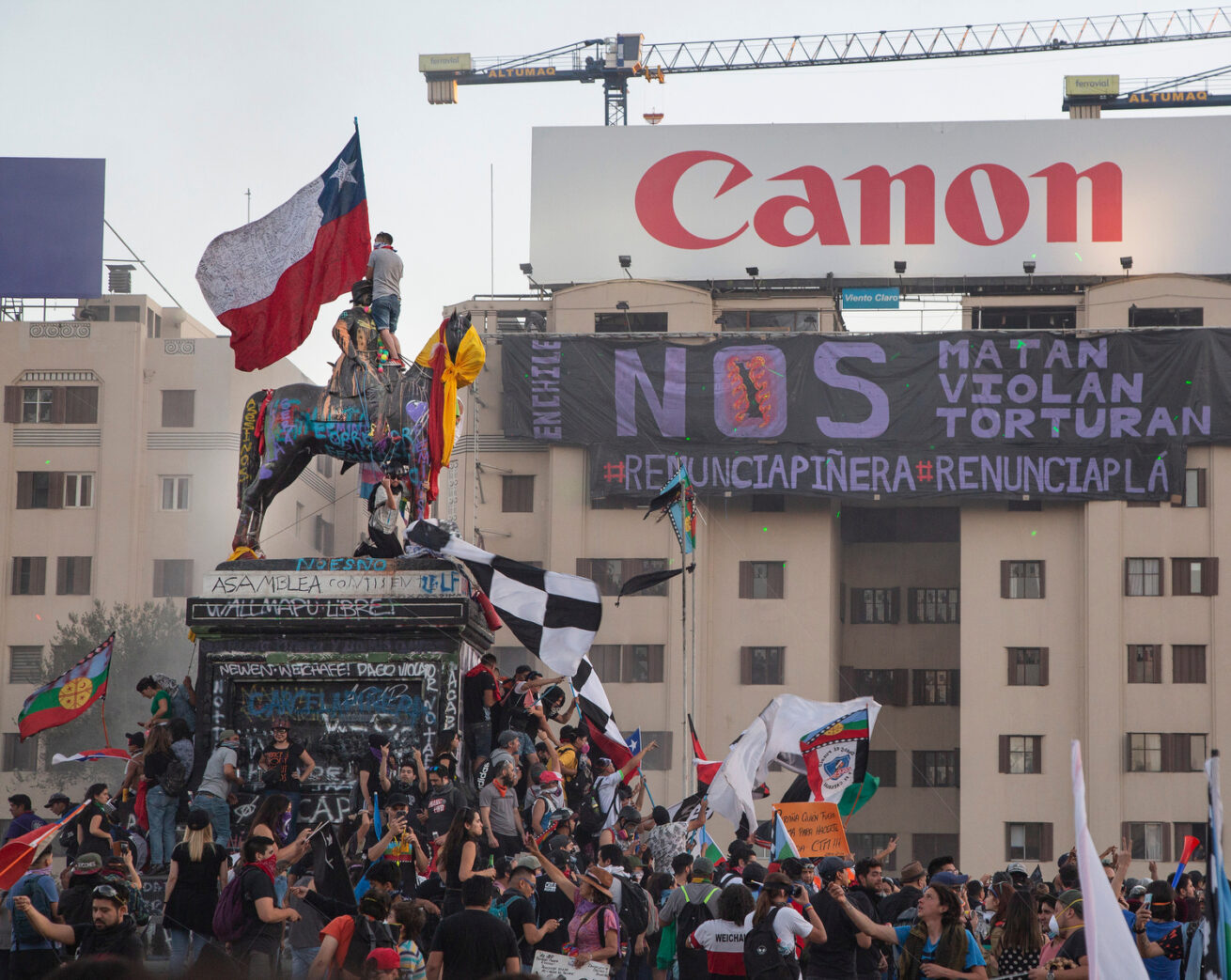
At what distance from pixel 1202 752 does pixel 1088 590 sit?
6.57m

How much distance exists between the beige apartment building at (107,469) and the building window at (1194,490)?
3175 cm

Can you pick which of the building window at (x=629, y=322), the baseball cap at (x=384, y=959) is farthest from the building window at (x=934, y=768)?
the baseball cap at (x=384, y=959)

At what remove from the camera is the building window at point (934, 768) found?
2667 inches

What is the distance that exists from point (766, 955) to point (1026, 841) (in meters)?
52.4

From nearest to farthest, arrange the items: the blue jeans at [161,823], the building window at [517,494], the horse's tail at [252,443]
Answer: the blue jeans at [161,823], the horse's tail at [252,443], the building window at [517,494]

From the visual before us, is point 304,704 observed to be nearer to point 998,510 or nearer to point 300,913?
point 300,913

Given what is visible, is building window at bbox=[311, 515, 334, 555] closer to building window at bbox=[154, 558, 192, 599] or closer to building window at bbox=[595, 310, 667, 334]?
building window at bbox=[154, 558, 192, 599]

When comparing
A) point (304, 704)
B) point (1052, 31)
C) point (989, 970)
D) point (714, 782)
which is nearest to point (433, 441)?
point (304, 704)

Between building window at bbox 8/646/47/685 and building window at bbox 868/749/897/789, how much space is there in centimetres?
3075

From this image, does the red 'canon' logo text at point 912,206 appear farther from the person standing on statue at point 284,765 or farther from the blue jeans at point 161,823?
the blue jeans at point 161,823

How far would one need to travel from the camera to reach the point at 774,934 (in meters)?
13.4

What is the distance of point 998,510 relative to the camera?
65.7 meters

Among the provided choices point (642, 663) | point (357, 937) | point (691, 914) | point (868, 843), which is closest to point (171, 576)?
point (642, 663)

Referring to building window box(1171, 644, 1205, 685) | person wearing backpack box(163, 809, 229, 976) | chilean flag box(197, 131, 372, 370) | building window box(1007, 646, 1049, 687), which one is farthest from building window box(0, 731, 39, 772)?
person wearing backpack box(163, 809, 229, 976)
